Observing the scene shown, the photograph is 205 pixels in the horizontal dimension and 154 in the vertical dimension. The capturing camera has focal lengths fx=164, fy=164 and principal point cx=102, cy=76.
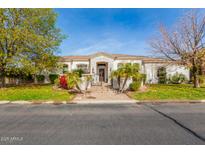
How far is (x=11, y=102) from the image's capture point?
35.7ft

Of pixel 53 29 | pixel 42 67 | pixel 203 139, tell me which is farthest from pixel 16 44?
pixel 203 139

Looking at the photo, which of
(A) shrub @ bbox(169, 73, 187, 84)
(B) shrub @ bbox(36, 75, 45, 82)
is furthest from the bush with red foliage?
(A) shrub @ bbox(169, 73, 187, 84)

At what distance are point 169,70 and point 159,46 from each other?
7070 mm

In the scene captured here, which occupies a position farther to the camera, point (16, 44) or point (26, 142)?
point (16, 44)

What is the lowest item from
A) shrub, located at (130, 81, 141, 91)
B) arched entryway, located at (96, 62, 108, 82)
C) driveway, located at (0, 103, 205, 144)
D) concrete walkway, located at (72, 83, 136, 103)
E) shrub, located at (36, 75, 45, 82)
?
driveway, located at (0, 103, 205, 144)

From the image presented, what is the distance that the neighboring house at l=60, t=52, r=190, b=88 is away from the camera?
78.6 feet

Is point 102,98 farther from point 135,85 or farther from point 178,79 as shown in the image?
point 178,79

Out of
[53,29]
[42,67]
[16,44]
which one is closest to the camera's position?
[16,44]

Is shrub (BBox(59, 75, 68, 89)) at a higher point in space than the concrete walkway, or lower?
higher

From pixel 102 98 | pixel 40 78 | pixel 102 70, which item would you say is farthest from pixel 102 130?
pixel 40 78

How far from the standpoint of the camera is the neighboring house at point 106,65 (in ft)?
78.6

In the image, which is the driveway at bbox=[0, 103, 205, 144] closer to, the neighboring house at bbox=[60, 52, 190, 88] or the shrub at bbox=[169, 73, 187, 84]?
the neighboring house at bbox=[60, 52, 190, 88]

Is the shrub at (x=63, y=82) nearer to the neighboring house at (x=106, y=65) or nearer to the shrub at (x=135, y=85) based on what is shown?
the shrub at (x=135, y=85)

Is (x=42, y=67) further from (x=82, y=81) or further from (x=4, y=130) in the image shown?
(x=4, y=130)
